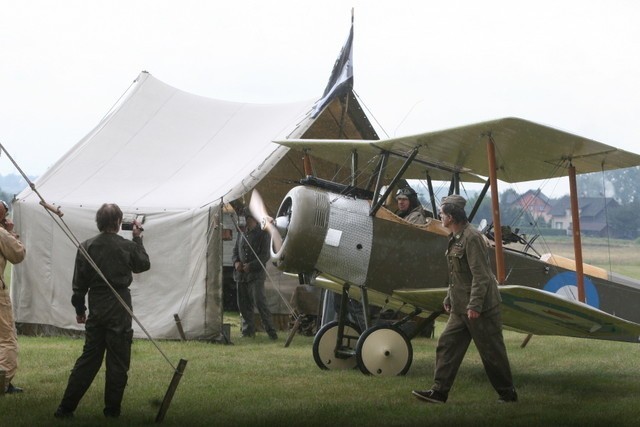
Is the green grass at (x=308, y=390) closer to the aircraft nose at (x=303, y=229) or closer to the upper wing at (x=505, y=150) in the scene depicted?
the aircraft nose at (x=303, y=229)

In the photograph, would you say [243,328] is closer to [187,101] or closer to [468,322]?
[187,101]

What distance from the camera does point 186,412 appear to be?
6.28m

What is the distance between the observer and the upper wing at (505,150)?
7.92 meters

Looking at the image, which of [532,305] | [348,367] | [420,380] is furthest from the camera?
[348,367]

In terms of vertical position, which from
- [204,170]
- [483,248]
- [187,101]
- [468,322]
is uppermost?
[187,101]

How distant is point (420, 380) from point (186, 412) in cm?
256

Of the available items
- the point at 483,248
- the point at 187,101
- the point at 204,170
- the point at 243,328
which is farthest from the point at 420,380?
the point at 187,101

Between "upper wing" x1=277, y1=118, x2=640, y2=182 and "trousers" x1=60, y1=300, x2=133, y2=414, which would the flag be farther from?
"trousers" x1=60, y1=300, x2=133, y2=414

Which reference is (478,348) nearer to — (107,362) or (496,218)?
(496,218)

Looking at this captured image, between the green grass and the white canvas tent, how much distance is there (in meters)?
0.61

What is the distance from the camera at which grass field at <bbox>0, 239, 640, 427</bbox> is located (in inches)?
240

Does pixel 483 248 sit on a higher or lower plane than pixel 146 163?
lower

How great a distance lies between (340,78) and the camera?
11.7 meters

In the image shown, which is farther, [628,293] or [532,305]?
[628,293]
